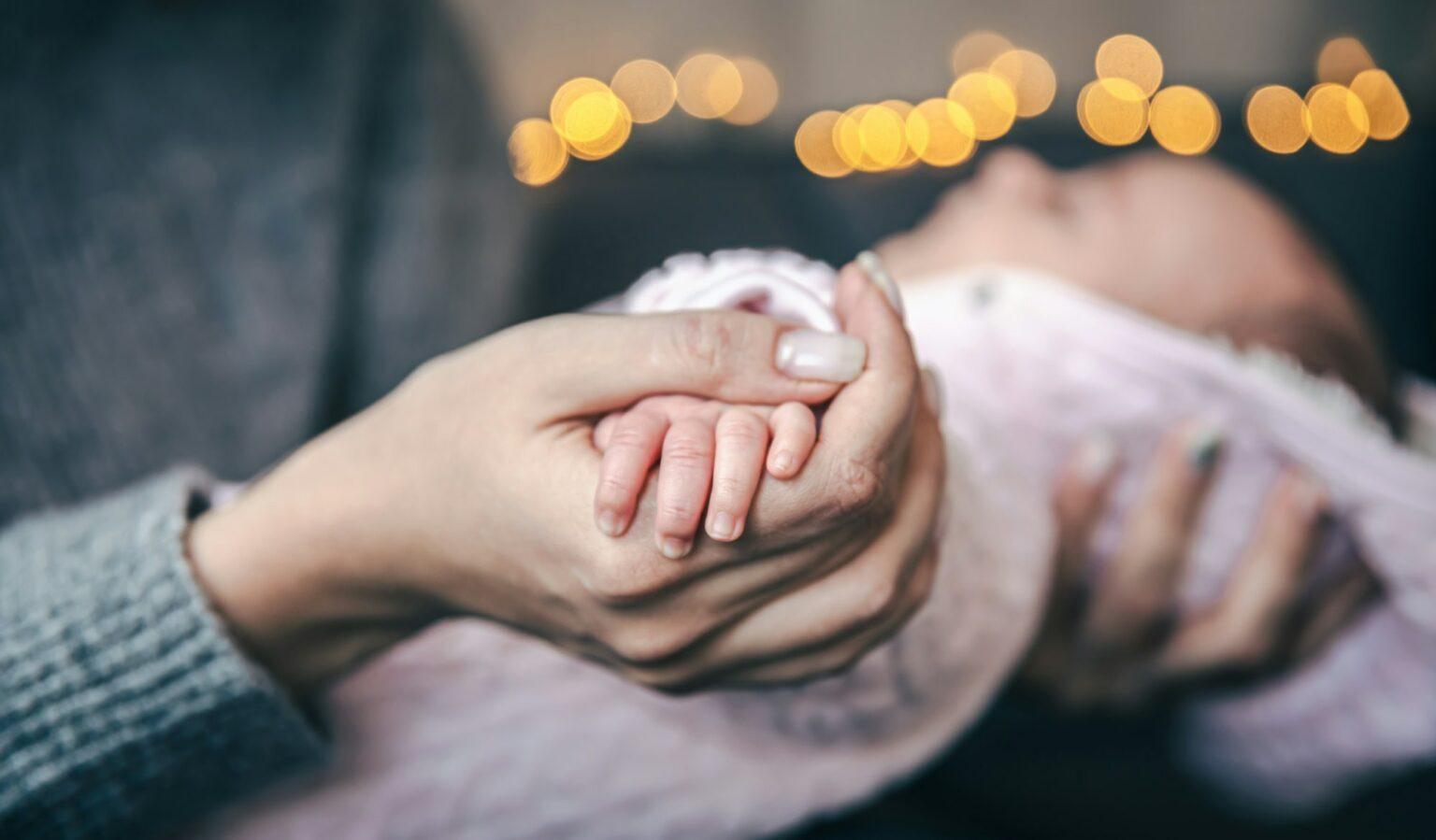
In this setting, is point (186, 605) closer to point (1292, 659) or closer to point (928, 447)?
point (928, 447)

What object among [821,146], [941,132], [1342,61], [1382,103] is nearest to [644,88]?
[821,146]

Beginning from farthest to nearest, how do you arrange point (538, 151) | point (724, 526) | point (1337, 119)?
point (1337, 119)
point (538, 151)
point (724, 526)

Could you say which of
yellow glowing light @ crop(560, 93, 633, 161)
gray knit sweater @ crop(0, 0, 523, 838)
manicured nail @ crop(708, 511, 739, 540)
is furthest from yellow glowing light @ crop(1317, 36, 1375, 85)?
manicured nail @ crop(708, 511, 739, 540)

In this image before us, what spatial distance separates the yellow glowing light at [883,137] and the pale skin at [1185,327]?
67mm

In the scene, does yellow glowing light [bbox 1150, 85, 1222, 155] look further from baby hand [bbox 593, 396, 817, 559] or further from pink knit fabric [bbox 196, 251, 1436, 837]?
baby hand [bbox 593, 396, 817, 559]

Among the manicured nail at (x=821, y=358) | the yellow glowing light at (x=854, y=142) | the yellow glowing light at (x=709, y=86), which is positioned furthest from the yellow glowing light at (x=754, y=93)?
the manicured nail at (x=821, y=358)

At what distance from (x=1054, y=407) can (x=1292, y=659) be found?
265 mm

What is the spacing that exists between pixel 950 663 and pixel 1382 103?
2.81 ft

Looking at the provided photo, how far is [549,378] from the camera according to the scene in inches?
10.8

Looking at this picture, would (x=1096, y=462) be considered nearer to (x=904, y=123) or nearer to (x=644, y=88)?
(x=904, y=123)

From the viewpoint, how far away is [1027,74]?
2.60 ft

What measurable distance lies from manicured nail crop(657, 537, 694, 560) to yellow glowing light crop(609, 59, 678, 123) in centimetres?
44

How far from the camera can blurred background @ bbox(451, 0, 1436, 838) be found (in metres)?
0.63

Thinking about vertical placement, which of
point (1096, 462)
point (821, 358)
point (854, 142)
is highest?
point (854, 142)
